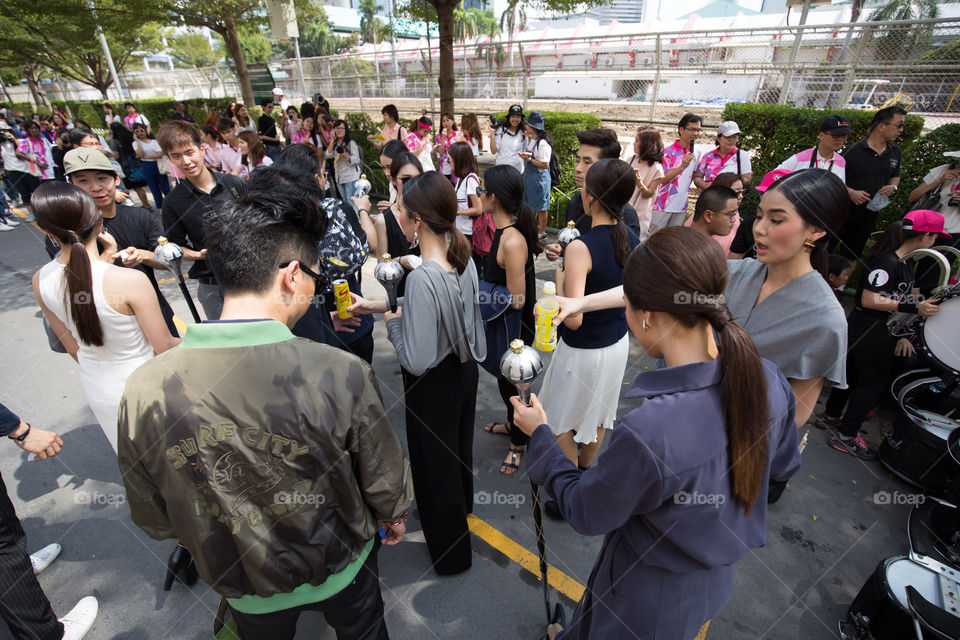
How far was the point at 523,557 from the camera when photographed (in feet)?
9.29

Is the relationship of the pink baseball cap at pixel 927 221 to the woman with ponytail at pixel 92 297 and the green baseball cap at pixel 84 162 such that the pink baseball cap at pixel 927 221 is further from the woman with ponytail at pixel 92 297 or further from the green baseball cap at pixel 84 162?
the green baseball cap at pixel 84 162

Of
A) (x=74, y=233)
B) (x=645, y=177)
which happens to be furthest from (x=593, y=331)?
(x=645, y=177)

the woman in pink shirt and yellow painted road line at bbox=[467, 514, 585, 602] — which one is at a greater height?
the woman in pink shirt

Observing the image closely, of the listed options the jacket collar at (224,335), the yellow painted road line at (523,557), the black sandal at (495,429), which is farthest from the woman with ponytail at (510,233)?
the jacket collar at (224,335)

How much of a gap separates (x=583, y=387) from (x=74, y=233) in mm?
2850

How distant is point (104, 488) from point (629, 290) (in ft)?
13.5

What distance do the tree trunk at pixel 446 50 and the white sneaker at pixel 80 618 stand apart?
8.97 meters

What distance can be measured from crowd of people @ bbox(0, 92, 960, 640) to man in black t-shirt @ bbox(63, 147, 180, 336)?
2cm

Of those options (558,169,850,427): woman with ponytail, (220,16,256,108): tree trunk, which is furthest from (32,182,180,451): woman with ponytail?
(220,16,256,108): tree trunk

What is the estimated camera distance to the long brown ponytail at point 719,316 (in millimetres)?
1171

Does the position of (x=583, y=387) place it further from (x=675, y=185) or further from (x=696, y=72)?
(x=696, y=72)

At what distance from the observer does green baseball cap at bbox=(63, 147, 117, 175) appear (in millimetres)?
2980

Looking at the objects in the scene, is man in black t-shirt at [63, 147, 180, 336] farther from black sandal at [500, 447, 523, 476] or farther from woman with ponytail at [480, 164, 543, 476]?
black sandal at [500, 447, 523, 476]

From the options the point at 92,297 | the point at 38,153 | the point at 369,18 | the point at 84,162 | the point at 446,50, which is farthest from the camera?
Result: the point at 369,18
